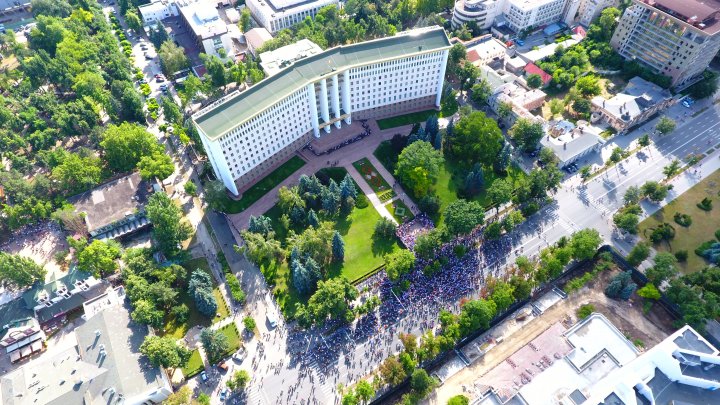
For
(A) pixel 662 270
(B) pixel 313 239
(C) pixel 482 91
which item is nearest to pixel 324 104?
(B) pixel 313 239

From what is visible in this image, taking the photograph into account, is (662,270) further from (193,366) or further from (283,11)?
(283,11)

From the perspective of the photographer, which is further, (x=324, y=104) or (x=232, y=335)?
(x=324, y=104)

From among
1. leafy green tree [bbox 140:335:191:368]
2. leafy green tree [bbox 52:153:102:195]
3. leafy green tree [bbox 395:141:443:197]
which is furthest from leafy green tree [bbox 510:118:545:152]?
leafy green tree [bbox 52:153:102:195]

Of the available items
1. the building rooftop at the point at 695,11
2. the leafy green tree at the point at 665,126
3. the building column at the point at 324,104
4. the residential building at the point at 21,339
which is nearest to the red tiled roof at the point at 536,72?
the leafy green tree at the point at 665,126

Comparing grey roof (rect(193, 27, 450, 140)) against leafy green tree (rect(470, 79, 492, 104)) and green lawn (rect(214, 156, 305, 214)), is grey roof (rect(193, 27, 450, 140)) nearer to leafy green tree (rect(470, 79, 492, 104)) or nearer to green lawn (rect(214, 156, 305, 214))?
leafy green tree (rect(470, 79, 492, 104))

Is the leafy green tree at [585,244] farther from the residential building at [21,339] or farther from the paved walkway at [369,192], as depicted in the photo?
the residential building at [21,339]

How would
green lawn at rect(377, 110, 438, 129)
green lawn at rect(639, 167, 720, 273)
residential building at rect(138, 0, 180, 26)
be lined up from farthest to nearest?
1. residential building at rect(138, 0, 180, 26)
2. green lawn at rect(377, 110, 438, 129)
3. green lawn at rect(639, 167, 720, 273)
